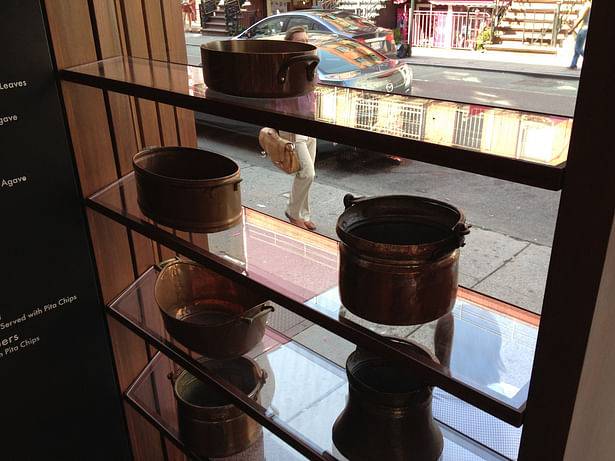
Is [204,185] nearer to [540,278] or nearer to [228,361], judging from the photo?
[228,361]

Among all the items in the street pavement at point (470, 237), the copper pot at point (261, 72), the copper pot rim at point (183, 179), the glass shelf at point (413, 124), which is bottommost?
the street pavement at point (470, 237)

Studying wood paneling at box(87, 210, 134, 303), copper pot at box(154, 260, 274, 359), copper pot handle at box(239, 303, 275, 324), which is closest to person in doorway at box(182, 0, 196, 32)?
wood paneling at box(87, 210, 134, 303)

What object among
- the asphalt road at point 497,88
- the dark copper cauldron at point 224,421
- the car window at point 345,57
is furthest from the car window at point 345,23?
the dark copper cauldron at point 224,421

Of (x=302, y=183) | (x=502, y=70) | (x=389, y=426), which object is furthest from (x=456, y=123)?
(x=502, y=70)

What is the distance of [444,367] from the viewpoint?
2.62 feet

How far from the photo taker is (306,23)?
5363mm

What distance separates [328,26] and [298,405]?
458cm

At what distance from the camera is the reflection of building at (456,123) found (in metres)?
0.64

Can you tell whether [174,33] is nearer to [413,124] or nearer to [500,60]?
[413,124]

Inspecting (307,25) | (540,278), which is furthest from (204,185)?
(307,25)

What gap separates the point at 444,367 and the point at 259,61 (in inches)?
20.7

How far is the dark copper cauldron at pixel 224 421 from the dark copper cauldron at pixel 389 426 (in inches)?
15.3

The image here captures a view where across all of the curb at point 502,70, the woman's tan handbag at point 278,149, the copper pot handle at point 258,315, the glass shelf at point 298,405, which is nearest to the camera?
the glass shelf at point 298,405

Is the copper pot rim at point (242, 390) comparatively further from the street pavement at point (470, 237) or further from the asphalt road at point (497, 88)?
the asphalt road at point (497, 88)
